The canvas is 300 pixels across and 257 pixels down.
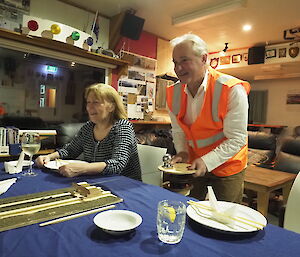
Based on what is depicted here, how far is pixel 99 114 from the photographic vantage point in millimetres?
1610

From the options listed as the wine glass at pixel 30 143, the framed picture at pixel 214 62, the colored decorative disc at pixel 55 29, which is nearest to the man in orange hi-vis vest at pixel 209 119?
the wine glass at pixel 30 143

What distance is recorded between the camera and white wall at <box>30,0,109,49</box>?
10.1 feet

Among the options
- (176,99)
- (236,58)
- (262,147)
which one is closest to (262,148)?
(262,147)

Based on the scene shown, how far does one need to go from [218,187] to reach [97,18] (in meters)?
3.16

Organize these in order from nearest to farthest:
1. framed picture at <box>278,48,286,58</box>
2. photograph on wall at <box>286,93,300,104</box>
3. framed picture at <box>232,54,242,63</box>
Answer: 1. framed picture at <box>278,48,286,58</box>
2. framed picture at <box>232,54,242,63</box>
3. photograph on wall at <box>286,93,300,104</box>

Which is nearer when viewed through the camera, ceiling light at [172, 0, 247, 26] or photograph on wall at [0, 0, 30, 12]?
photograph on wall at [0, 0, 30, 12]

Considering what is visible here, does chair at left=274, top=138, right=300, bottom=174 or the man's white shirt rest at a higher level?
the man's white shirt

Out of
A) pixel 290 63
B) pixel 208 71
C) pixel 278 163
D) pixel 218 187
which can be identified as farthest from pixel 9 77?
pixel 290 63

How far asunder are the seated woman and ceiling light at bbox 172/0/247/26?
229 cm

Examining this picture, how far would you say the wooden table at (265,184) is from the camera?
2.41m

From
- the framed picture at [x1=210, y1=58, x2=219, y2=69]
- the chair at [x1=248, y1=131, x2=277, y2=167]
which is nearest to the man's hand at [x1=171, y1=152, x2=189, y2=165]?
the chair at [x1=248, y1=131, x2=277, y2=167]

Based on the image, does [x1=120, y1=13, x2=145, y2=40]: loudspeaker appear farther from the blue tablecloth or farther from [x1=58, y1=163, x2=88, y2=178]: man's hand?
the blue tablecloth

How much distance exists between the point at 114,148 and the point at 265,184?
1655 millimetres

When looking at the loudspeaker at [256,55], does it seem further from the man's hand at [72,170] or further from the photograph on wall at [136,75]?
the man's hand at [72,170]
